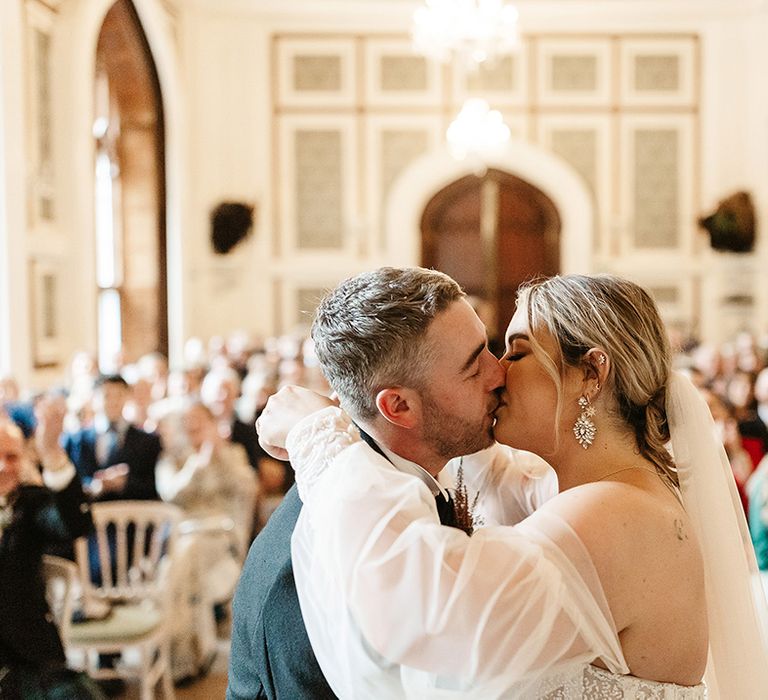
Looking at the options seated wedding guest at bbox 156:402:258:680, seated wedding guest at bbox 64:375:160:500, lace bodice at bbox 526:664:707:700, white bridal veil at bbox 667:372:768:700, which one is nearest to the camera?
lace bodice at bbox 526:664:707:700

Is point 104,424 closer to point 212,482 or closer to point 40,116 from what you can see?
point 212,482

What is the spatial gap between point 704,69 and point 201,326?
736 cm

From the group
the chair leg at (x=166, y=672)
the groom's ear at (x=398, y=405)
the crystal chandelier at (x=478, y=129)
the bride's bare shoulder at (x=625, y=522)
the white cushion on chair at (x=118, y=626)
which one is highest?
the crystal chandelier at (x=478, y=129)

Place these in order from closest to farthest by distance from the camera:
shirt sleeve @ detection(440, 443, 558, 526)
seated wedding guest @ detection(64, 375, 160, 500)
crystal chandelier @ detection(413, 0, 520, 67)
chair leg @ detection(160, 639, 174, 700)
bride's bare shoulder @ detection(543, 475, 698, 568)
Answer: bride's bare shoulder @ detection(543, 475, 698, 568)
shirt sleeve @ detection(440, 443, 558, 526)
chair leg @ detection(160, 639, 174, 700)
seated wedding guest @ detection(64, 375, 160, 500)
crystal chandelier @ detection(413, 0, 520, 67)

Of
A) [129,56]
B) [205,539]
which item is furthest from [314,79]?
[205,539]

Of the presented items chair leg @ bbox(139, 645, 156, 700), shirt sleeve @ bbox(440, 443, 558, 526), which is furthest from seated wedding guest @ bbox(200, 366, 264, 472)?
shirt sleeve @ bbox(440, 443, 558, 526)

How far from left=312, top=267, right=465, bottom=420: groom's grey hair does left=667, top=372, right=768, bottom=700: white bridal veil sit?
57cm

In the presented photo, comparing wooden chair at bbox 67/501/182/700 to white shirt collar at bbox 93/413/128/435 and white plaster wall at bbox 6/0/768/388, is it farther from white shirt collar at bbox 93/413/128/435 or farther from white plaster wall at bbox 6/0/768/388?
white plaster wall at bbox 6/0/768/388

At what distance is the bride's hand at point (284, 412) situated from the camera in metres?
1.80

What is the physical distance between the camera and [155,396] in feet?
25.4

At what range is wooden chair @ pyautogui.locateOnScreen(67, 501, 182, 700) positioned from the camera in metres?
4.48

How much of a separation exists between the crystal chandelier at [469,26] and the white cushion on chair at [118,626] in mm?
6992

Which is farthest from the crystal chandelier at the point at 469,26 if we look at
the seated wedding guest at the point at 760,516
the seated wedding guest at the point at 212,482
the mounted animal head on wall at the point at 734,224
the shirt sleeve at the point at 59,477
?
the shirt sleeve at the point at 59,477

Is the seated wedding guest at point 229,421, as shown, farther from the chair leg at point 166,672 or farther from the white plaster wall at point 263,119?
the white plaster wall at point 263,119
